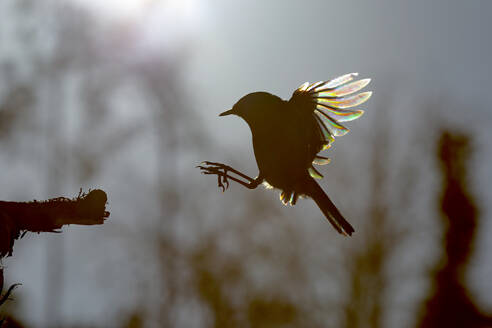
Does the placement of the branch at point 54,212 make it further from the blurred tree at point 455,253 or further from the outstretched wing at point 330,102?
the blurred tree at point 455,253

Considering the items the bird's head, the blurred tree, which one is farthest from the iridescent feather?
the blurred tree

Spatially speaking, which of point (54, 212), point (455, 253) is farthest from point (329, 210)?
point (455, 253)

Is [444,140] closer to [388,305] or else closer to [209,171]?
[388,305]

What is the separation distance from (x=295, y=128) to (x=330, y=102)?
372 millimetres

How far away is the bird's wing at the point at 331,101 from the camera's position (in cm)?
393

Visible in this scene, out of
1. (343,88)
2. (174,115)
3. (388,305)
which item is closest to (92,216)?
(343,88)

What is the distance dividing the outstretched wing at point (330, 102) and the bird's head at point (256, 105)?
0.23 metres

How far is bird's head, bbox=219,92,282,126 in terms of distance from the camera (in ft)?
12.3

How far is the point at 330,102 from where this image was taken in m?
3.99

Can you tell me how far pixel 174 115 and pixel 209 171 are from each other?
41.8 feet

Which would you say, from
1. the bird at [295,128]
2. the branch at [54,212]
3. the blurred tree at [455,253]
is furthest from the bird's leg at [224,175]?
the blurred tree at [455,253]

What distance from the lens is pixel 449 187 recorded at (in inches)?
683

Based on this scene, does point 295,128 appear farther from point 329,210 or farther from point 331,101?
point 329,210

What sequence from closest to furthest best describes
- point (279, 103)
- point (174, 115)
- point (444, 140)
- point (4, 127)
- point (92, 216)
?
point (92, 216)
point (279, 103)
point (4, 127)
point (174, 115)
point (444, 140)
